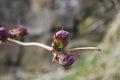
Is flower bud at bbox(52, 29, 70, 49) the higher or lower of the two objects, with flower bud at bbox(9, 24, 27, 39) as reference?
lower

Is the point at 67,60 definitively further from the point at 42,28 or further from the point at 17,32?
the point at 42,28

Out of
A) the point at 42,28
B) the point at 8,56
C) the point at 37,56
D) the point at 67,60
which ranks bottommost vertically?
the point at 67,60

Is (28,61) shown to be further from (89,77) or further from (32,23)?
(89,77)

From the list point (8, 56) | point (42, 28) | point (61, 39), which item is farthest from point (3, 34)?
point (42, 28)

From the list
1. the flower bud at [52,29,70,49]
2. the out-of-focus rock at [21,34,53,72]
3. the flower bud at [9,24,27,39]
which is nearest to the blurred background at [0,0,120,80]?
the out-of-focus rock at [21,34,53,72]

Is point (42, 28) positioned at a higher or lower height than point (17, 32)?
higher

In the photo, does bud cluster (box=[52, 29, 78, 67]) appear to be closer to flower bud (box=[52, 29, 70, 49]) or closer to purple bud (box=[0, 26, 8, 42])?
flower bud (box=[52, 29, 70, 49])

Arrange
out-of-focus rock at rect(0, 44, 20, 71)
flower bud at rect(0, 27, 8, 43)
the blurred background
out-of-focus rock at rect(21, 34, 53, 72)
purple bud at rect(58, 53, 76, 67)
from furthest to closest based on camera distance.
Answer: out-of-focus rock at rect(0, 44, 20, 71)
out-of-focus rock at rect(21, 34, 53, 72)
the blurred background
flower bud at rect(0, 27, 8, 43)
purple bud at rect(58, 53, 76, 67)

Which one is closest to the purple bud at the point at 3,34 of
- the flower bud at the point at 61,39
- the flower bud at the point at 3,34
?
the flower bud at the point at 3,34
